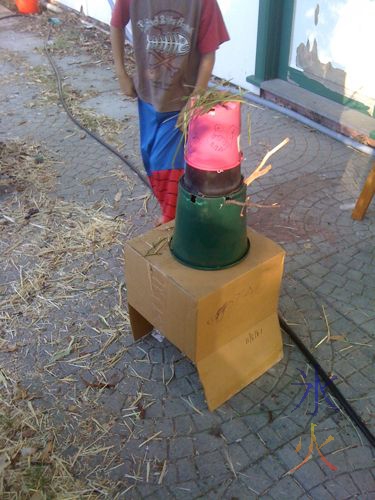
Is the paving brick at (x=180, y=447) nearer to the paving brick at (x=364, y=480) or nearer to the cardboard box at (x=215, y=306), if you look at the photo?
the cardboard box at (x=215, y=306)

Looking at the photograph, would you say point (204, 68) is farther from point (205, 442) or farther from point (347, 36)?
point (347, 36)

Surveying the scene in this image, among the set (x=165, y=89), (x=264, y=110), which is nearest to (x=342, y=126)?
(x=264, y=110)

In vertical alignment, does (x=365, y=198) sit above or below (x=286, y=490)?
above

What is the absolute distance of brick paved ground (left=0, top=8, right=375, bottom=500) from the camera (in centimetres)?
232

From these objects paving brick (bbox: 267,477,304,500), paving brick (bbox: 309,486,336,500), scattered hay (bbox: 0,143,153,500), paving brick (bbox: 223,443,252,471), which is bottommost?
scattered hay (bbox: 0,143,153,500)

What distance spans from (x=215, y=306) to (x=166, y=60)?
1.59 meters

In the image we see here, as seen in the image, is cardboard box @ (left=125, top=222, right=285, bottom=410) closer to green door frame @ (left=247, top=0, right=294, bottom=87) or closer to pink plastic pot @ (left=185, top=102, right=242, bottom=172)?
pink plastic pot @ (left=185, top=102, right=242, bottom=172)

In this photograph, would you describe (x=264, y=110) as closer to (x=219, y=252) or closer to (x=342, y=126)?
(x=342, y=126)

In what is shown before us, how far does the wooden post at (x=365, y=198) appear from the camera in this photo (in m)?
3.71

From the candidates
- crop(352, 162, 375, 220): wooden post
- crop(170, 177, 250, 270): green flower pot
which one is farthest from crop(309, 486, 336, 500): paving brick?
crop(352, 162, 375, 220): wooden post

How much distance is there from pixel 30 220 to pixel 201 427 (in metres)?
2.43

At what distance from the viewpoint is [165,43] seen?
117 inches

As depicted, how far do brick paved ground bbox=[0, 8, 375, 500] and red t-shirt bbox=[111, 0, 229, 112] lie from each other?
1.22m

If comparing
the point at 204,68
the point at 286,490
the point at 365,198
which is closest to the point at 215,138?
the point at 204,68
